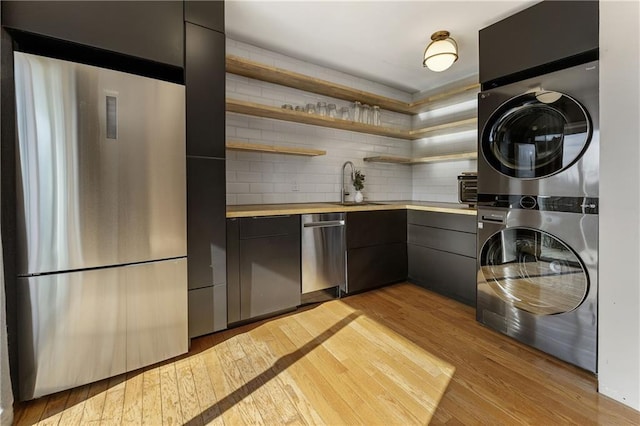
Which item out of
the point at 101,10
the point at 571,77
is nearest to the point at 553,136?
the point at 571,77

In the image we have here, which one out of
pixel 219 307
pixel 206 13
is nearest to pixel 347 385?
pixel 219 307

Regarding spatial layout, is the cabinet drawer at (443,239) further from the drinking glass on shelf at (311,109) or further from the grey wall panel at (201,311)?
the grey wall panel at (201,311)

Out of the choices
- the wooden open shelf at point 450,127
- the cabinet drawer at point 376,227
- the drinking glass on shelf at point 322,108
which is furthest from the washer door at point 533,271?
the drinking glass on shelf at point 322,108

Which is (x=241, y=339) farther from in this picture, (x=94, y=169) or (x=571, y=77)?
(x=571, y=77)

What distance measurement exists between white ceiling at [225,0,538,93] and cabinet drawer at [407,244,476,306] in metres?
1.96

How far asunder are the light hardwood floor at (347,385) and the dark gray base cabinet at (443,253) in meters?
0.50

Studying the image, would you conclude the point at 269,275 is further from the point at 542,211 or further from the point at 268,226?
the point at 542,211

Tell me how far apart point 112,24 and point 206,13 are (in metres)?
0.58

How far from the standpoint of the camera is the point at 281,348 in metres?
1.87

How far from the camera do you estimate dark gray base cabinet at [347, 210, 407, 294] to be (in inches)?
107

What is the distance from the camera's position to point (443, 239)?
2705 millimetres

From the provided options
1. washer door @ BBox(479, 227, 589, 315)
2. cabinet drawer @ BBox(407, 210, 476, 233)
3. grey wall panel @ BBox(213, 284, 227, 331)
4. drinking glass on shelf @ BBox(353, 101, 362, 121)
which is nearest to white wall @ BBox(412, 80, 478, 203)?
cabinet drawer @ BBox(407, 210, 476, 233)

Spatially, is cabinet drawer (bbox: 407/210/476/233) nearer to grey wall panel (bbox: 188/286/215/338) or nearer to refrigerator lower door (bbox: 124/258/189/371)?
grey wall panel (bbox: 188/286/215/338)

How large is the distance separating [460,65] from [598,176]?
200 centimetres
